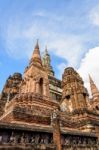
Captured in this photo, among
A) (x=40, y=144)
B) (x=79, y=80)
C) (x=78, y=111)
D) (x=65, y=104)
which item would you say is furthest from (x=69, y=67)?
(x=40, y=144)

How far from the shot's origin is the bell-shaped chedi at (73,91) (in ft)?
71.5

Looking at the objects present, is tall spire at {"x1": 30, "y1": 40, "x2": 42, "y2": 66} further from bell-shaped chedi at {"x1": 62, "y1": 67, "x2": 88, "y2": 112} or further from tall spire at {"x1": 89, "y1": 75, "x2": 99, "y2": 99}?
tall spire at {"x1": 89, "y1": 75, "x2": 99, "y2": 99}

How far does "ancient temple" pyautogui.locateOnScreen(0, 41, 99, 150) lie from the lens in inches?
311

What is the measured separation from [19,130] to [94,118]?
12426mm

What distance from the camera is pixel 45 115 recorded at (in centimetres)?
1380

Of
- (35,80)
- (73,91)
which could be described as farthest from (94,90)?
(35,80)

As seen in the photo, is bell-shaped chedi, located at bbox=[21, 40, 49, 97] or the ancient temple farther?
bell-shaped chedi, located at bbox=[21, 40, 49, 97]

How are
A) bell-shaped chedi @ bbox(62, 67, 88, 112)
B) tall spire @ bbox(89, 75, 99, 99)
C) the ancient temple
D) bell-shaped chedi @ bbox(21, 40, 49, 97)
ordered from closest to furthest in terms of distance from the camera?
the ancient temple, bell-shaped chedi @ bbox(21, 40, 49, 97), bell-shaped chedi @ bbox(62, 67, 88, 112), tall spire @ bbox(89, 75, 99, 99)

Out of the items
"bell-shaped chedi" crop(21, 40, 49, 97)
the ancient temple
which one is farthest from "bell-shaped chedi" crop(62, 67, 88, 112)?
"bell-shaped chedi" crop(21, 40, 49, 97)

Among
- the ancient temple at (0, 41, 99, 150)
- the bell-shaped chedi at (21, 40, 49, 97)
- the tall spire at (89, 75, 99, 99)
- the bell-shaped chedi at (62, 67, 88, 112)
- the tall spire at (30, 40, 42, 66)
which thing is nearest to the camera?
the ancient temple at (0, 41, 99, 150)

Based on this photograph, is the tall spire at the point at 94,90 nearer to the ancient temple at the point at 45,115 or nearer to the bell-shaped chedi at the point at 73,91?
the ancient temple at the point at 45,115

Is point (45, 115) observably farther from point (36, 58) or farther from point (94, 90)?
point (94, 90)

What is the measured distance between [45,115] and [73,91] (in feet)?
33.3

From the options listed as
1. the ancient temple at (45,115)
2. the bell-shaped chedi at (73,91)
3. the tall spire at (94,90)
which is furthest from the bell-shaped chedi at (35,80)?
the tall spire at (94,90)
